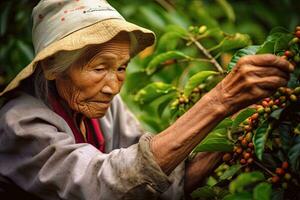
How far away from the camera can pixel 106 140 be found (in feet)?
7.20

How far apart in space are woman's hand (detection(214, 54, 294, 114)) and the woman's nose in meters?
0.51

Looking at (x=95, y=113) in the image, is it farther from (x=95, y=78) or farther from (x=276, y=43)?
(x=276, y=43)

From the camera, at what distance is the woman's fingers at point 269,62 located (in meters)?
1.42

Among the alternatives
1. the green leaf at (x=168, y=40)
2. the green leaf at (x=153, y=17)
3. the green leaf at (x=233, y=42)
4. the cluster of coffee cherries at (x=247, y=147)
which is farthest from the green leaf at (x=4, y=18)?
the cluster of coffee cherries at (x=247, y=147)

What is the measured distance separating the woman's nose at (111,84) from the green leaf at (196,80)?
0.23 m

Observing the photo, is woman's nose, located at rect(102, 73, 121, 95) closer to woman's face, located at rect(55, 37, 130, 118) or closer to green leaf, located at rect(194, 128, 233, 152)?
woman's face, located at rect(55, 37, 130, 118)

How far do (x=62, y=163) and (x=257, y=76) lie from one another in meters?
0.64

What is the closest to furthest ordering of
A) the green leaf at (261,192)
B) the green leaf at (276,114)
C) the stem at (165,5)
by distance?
the green leaf at (261,192), the green leaf at (276,114), the stem at (165,5)

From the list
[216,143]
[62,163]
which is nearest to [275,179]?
[216,143]

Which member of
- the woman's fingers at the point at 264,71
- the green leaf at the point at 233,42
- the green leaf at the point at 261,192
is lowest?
the green leaf at the point at 261,192

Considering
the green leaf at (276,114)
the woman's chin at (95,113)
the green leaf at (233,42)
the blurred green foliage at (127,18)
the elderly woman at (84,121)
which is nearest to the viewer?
the green leaf at (276,114)

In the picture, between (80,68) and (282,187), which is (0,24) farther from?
(282,187)

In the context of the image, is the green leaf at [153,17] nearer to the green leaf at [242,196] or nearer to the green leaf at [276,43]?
the green leaf at [276,43]

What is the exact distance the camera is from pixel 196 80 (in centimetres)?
191
